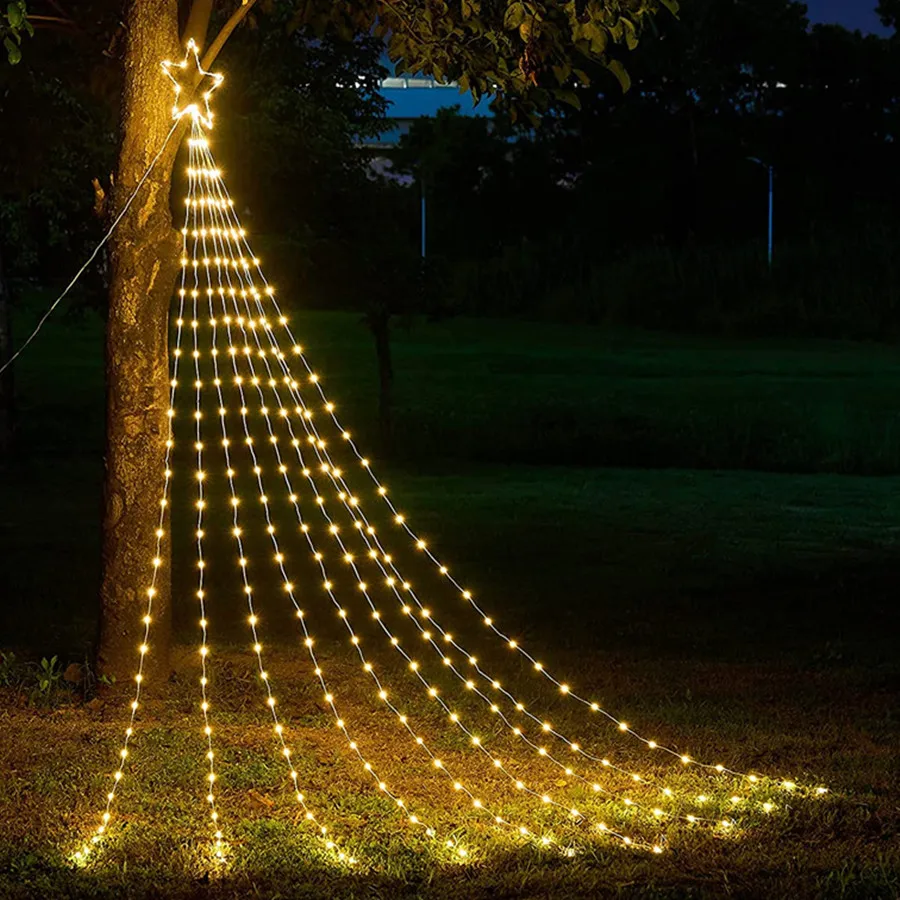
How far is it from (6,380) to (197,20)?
36.0ft

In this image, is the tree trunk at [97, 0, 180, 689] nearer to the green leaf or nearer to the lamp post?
the green leaf

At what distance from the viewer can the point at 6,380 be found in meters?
18.5

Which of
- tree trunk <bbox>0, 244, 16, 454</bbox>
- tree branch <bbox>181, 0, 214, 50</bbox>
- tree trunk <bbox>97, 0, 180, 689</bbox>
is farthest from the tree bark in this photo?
tree trunk <bbox>97, 0, 180, 689</bbox>

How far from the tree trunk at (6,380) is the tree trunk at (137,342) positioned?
411 inches

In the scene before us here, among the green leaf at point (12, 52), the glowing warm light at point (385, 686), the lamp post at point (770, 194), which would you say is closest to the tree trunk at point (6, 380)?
the glowing warm light at point (385, 686)

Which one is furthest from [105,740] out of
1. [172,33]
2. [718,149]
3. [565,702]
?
[718,149]

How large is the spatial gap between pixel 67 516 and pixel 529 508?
403 cm

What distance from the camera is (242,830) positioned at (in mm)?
6125

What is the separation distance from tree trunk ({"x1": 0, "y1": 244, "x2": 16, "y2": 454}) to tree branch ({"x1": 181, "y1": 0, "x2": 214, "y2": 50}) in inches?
406

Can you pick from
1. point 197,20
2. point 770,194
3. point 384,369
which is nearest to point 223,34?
point 197,20

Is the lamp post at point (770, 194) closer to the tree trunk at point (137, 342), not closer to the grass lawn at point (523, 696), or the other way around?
the grass lawn at point (523, 696)

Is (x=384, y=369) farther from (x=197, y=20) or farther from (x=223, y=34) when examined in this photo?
(x=223, y=34)

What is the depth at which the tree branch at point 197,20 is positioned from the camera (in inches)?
320

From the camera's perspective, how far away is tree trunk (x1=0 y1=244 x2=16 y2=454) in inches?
710
